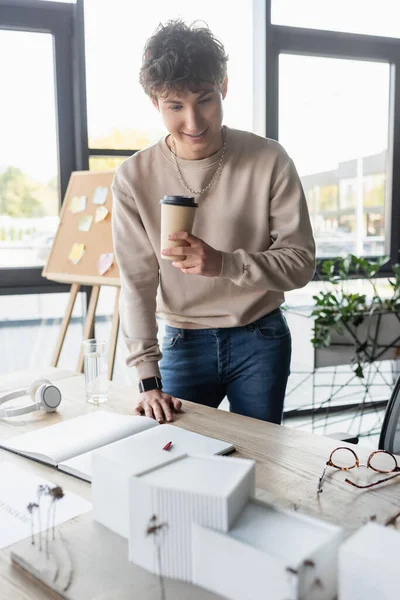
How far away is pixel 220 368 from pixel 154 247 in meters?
0.37

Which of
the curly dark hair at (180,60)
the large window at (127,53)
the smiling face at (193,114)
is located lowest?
the smiling face at (193,114)

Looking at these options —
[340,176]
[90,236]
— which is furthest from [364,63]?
[90,236]

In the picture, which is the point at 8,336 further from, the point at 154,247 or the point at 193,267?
the point at 193,267

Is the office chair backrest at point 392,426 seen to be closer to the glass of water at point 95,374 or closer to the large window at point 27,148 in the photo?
the glass of water at point 95,374

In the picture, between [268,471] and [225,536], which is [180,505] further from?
[268,471]

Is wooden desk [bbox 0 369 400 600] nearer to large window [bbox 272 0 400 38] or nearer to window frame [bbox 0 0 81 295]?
window frame [bbox 0 0 81 295]

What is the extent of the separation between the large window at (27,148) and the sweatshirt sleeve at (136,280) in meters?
1.46

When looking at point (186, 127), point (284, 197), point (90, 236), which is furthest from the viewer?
point (90, 236)

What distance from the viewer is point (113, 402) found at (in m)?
1.51

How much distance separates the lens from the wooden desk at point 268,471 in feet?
2.54

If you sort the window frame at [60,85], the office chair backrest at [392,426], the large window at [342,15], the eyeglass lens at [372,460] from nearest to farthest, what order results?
the eyeglass lens at [372,460] → the office chair backrest at [392,426] → the window frame at [60,85] → the large window at [342,15]

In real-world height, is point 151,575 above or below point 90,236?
below

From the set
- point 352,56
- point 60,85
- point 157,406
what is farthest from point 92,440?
point 352,56

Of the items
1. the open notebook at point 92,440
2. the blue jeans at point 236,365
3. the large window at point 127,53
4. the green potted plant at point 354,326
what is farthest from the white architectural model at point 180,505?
the large window at point 127,53
